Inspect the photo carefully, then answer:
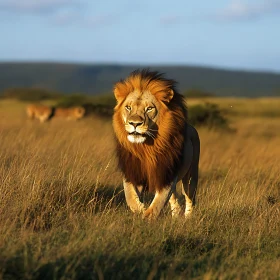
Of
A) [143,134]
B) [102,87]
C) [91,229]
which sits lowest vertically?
[102,87]

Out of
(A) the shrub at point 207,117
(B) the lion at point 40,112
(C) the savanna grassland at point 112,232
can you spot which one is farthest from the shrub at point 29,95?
(C) the savanna grassland at point 112,232

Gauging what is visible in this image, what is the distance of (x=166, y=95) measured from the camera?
6.29 metres

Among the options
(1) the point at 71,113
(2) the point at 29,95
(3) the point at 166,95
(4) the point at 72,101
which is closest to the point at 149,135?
(3) the point at 166,95

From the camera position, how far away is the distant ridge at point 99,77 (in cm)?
12825

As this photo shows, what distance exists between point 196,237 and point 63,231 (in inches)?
42.5

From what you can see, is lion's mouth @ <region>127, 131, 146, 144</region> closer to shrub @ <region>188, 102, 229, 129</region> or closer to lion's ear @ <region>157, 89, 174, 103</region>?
lion's ear @ <region>157, 89, 174, 103</region>

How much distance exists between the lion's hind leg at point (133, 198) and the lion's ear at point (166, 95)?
Answer: 0.86 meters

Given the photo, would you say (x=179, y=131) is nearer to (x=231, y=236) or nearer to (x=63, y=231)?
(x=231, y=236)

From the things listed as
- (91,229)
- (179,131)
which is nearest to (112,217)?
(91,229)

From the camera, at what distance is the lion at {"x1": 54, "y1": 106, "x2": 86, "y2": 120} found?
27.5 meters

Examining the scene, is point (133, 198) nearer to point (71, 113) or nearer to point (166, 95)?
point (166, 95)

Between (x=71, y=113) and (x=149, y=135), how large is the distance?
22752 millimetres

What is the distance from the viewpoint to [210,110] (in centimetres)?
2188

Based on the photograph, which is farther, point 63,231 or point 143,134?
point 143,134
